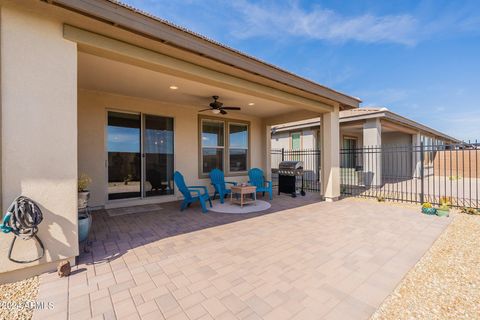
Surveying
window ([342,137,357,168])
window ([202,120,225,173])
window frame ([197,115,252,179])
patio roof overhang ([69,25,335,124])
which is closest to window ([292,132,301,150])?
window ([342,137,357,168])

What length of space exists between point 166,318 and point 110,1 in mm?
3406

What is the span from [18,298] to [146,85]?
4222 mm

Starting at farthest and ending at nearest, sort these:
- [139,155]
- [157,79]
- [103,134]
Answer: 1. [139,155]
2. [103,134]
3. [157,79]

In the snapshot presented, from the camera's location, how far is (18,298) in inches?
79.4

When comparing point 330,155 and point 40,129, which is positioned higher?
point 40,129

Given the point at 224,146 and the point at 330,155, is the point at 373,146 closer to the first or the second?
the point at 330,155

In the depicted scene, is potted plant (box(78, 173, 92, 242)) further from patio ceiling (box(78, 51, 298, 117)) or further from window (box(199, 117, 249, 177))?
window (box(199, 117, 249, 177))

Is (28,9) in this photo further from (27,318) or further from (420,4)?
(420,4)

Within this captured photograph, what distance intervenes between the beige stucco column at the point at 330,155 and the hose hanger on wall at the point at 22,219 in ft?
21.7

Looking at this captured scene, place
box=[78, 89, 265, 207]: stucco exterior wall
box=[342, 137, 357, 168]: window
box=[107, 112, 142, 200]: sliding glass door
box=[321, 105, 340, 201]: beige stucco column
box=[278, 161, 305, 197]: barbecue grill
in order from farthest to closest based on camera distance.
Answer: box=[342, 137, 357, 168]: window
box=[278, 161, 305, 197]: barbecue grill
box=[321, 105, 340, 201]: beige stucco column
box=[107, 112, 142, 200]: sliding glass door
box=[78, 89, 265, 207]: stucco exterior wall

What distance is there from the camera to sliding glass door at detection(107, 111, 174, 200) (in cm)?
569

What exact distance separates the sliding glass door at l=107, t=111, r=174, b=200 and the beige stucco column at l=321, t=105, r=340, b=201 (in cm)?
484

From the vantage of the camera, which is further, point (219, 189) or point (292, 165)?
point (292, 165)

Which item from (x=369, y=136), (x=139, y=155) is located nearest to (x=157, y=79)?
(x=139, y=155)
